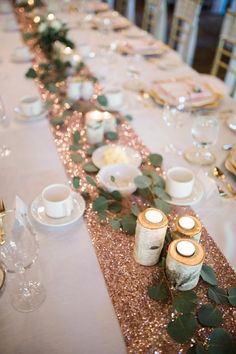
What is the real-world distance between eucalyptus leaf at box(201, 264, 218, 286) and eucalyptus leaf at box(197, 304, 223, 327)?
63mm

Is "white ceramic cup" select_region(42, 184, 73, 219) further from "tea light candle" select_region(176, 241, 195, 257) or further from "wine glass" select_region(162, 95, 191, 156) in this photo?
"wine glass" select_region(162, 95, 191, 156)

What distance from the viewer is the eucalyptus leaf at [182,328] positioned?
577 mm

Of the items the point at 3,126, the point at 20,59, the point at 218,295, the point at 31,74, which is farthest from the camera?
the point at 20,59

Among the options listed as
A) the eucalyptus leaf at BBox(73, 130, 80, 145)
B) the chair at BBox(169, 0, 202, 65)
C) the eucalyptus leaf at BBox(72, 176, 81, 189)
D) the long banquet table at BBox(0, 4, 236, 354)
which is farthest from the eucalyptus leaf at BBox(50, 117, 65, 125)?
the chair at BBox(169, 0, 202, 65)

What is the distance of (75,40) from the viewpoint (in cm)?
219

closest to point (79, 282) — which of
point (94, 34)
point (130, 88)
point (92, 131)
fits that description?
point (92, 131)

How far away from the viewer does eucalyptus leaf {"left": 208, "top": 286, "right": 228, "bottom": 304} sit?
2.15 ft

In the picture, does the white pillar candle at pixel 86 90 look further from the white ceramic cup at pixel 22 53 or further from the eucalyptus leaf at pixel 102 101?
the white ceramic cup at pixel 22 53

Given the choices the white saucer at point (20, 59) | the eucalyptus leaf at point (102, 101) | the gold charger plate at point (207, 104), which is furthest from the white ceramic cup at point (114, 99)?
the white saucer at point (20, 59)

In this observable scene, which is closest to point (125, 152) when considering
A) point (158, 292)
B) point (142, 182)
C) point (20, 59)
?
point (142, 182)

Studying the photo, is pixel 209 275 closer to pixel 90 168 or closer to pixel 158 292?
pixel 158 292

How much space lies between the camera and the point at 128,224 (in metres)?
0.80

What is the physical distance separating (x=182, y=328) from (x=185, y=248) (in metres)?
0.15

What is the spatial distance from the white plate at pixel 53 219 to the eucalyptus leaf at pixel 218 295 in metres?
0.36
